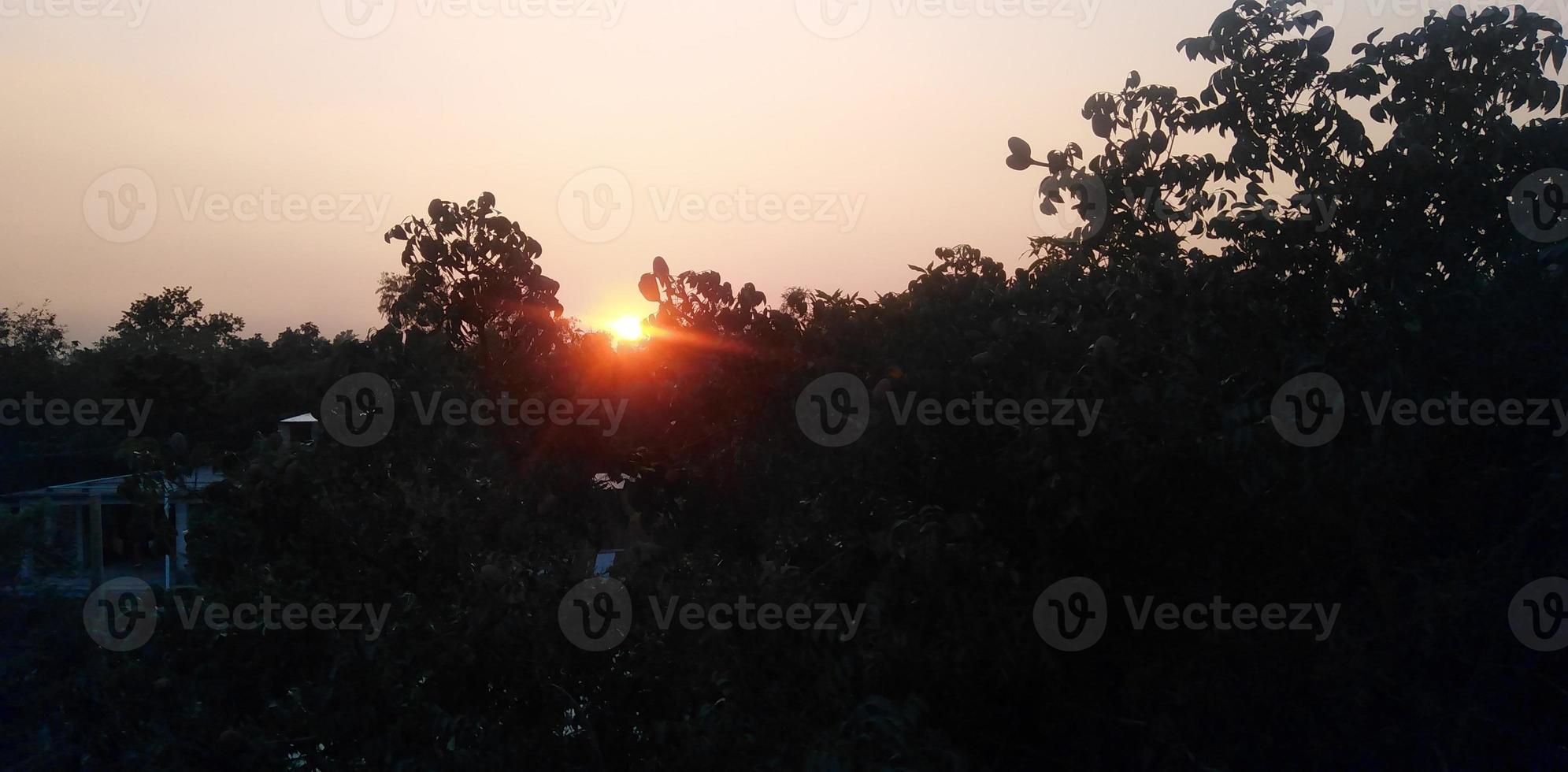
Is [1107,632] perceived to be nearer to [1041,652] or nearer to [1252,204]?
[1041,652]

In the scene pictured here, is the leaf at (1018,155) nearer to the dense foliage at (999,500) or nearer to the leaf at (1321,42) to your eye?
the dense foliage at (999,500)

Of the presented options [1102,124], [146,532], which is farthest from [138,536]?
[1102,124]

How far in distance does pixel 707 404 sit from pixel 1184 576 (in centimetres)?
260

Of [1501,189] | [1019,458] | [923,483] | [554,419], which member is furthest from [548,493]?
[1501,189]

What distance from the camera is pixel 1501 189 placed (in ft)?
19.2

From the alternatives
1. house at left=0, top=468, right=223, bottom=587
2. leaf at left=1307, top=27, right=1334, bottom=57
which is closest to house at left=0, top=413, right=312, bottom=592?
house at left=0, top=468, right=223, bottom=587

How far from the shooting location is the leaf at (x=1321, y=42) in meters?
6.08

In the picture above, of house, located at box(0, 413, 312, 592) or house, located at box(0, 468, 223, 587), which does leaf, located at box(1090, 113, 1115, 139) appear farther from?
house, located at box(0, 468, 223, 587)

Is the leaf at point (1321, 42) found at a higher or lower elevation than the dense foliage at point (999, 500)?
higher

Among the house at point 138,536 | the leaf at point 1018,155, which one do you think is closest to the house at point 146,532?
the house at point 138,536

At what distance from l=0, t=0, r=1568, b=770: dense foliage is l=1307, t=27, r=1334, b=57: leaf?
2.6 inches

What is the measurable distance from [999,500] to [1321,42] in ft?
9.62

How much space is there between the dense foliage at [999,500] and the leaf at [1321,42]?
65 mm

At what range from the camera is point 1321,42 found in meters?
6.11
